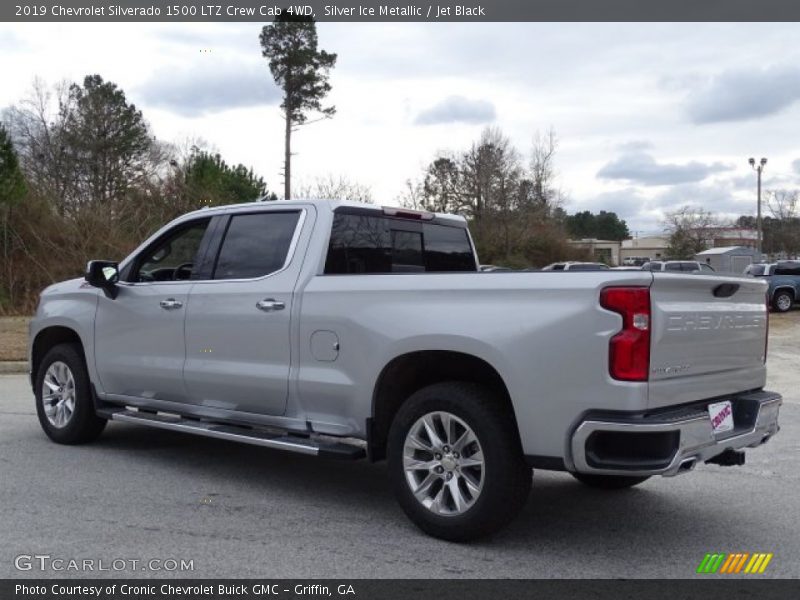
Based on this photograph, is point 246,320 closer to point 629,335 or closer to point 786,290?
point 629,335

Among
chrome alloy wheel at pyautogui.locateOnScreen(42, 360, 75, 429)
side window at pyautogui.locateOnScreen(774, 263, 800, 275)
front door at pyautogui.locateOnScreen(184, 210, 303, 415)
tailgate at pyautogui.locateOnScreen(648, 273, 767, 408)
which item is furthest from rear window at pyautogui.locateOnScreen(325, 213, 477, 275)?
side window at pyautogui.locateOnScreen(774, 263, 800, 275)

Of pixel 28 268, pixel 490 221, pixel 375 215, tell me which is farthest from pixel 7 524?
pixel 490 221

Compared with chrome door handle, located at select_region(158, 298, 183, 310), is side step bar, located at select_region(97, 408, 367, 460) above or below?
below

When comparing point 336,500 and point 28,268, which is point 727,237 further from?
point 336,500

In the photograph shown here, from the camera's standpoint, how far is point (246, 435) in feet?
18.7

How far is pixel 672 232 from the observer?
7588 cm

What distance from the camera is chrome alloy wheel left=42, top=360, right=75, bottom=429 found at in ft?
23.9

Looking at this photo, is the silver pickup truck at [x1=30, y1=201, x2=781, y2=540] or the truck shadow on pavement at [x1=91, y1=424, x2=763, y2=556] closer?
the silver pickup truck at [x1=30, y1=201, x2=781, y2=540]

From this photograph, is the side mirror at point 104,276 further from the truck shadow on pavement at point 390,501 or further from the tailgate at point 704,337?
the tailgate at point 704,337

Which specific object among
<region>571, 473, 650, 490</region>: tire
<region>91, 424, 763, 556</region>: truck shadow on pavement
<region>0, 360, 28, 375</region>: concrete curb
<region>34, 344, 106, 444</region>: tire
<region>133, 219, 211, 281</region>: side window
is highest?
<region>133, 219, 211, 281</region>: side window
